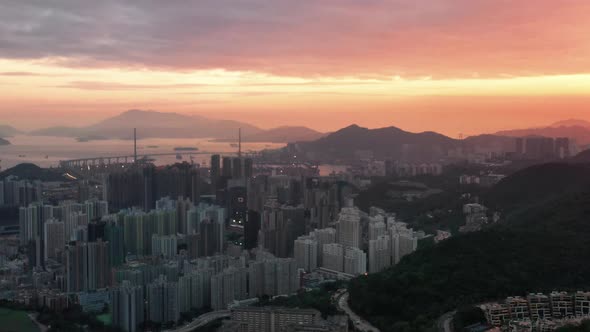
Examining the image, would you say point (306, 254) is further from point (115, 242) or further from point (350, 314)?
point (350, 314)

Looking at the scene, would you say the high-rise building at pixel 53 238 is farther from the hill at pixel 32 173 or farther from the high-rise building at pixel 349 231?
the hill at pixel 32 173

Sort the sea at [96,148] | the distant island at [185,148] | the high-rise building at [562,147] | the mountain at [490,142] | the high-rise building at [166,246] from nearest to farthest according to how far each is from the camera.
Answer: the high-rise building at [166,246]
the high-rise building at [562,147]
the mountain at [490,142]
the sea at [96,148]
the distant island at [185,148]

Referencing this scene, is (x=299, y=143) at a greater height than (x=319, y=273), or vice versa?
(x=299, y=143)

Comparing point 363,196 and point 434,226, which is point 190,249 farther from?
point 363,196

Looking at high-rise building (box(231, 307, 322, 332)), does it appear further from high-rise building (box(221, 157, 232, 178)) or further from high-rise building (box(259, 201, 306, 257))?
high-rise building (box(221, 157, 232, 178))

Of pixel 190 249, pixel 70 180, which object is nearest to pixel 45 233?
pixel 190 249

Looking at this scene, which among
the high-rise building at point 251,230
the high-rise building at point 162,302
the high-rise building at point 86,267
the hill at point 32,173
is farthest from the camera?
the hill at point 32,173

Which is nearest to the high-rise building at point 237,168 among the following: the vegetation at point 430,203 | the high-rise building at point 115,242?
the vegetation at point 430,203
